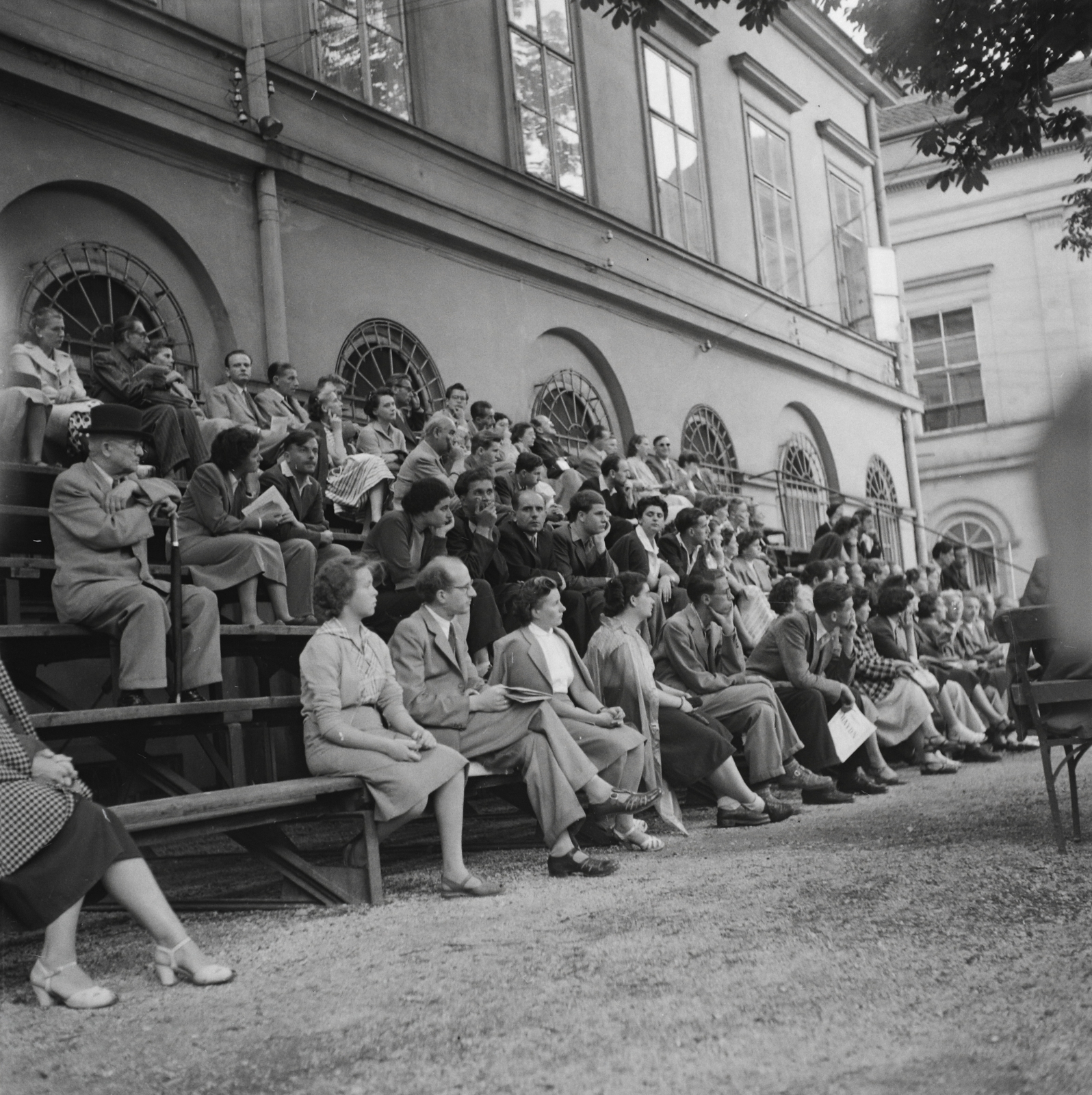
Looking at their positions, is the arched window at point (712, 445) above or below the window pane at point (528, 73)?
below

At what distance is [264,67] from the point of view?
11.8 m

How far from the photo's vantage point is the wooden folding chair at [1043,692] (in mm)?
6281

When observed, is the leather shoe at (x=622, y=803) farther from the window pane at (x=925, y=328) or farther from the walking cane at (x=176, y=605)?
the window pane at (x=925, y=328)

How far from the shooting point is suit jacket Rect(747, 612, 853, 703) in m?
9.74

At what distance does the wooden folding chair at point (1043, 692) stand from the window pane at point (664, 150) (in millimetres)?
12824

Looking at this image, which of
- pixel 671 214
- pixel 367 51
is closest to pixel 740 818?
pixel 367 51

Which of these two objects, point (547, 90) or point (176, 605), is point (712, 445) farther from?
point (176, 605)

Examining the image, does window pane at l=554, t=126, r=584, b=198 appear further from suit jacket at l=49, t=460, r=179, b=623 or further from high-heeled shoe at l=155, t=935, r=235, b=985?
high-heeled shoe at l=155, t=935, r=235, b=985

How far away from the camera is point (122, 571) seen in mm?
6777

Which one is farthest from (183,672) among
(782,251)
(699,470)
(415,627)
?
(782,251)

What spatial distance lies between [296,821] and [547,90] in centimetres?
1205

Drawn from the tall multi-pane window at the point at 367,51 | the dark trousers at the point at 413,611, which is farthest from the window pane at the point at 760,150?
the dark trousers at the point at 413,611

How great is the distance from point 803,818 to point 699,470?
8412 millimetres

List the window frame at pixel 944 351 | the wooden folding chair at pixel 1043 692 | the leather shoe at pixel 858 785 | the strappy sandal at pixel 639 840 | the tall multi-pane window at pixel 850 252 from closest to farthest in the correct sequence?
1. the wooden folding chair at pixel 1043 692
2. the strappy sandal at pixel 639 840
3. the leather shoe at pixel 858 785
4. the window frame at pixel 944 351
5. the tall multi-pane window at pixel 850 252
